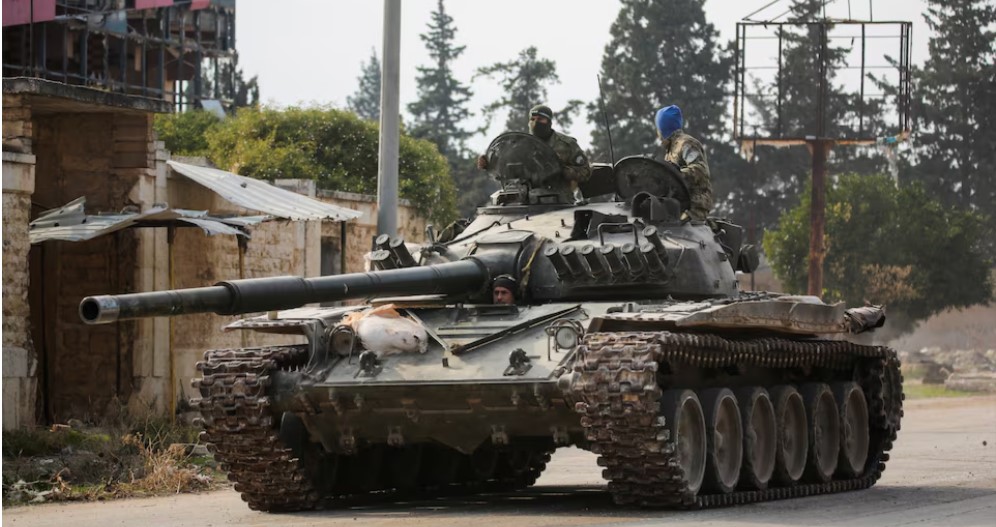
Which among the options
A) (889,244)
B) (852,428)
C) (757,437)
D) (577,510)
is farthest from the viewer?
(889,244)

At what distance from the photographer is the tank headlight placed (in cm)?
1280

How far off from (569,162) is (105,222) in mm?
5170

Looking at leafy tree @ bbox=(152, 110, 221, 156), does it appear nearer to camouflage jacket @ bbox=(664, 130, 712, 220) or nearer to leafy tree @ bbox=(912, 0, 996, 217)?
camouflage jacket @ bbox=(664, 130, 712, 220)

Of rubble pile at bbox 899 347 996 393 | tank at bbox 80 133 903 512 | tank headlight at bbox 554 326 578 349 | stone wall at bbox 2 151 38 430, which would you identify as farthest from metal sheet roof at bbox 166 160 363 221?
rubble pile at bbox 899 347 996 393

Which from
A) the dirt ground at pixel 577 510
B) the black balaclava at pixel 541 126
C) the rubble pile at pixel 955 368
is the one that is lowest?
the rubble pile at pixel 955 368

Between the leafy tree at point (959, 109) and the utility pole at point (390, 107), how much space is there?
47553mm

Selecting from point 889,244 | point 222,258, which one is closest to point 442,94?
point 889,244

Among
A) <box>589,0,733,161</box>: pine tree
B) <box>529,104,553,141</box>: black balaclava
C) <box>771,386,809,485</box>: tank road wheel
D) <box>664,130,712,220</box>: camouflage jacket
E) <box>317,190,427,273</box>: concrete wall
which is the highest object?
<box>589,0,733,161</box>: pine tree

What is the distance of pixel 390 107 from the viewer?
1711cm

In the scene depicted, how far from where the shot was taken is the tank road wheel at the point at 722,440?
44.2ft

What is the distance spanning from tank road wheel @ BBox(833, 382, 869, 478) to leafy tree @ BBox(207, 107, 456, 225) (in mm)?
12522

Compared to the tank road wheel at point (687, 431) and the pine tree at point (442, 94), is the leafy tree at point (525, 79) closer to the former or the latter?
the pine tree at point (442, 94)

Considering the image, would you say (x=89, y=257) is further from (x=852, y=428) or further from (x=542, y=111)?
(x=852, y=428)

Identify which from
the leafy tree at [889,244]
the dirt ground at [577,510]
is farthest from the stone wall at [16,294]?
the leafy tree at [889,244]
